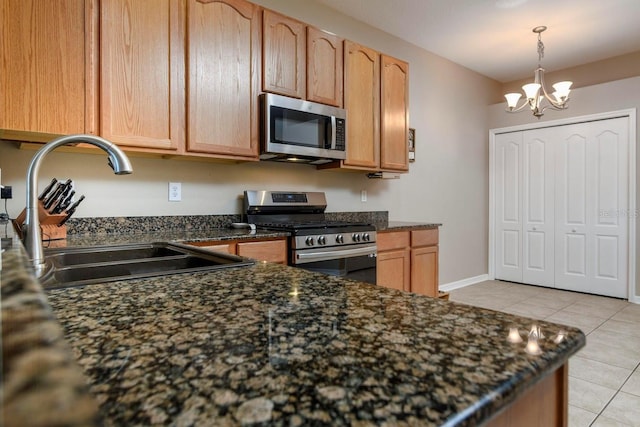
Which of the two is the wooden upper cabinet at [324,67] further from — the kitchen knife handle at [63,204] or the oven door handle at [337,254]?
the kitchen knife handle at [63,204]

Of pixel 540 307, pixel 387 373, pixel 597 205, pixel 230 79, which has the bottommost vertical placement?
pixel 540 307

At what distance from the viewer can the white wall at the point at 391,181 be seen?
2.19 metres

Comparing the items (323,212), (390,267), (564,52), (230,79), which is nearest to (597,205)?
(564,52)

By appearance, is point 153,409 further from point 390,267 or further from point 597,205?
point 597,205

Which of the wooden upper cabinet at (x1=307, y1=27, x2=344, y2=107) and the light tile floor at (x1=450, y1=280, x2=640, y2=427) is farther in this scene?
the wooden upper cabinet at (x1=307, y1=27, x2=344, y2=107)

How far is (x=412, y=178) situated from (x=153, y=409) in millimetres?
3959

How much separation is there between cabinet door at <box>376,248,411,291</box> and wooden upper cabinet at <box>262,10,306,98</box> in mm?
1363

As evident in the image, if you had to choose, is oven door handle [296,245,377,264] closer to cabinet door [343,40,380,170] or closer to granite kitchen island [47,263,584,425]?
cabinet door [343,40,380,170]

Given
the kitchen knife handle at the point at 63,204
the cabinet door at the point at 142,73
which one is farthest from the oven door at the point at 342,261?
the kitchen knife handle at the point at 63,204

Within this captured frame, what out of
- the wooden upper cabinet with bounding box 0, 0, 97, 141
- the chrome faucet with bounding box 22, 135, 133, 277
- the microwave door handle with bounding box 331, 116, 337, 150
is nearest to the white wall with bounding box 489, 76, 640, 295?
the microwave door handle with bounding box 331, 116, 337, 150

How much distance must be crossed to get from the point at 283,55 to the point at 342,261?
4.70 feet

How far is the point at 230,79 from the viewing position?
2.30 m

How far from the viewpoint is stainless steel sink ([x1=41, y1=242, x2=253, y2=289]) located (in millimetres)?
1177

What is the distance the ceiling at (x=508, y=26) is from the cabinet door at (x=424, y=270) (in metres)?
2.08
